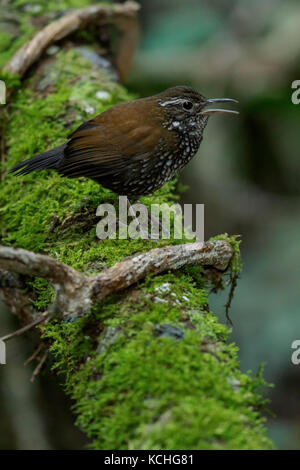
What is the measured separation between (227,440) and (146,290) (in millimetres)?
846

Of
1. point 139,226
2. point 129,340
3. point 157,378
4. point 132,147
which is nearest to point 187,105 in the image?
point 132,147

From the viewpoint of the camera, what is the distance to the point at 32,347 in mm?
4387

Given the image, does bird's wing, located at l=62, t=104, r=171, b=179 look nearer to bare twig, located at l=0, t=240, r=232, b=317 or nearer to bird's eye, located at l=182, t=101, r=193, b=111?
bird's eye, located at l=182, t=101, r=193, b=111

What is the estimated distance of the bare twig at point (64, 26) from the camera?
448cm

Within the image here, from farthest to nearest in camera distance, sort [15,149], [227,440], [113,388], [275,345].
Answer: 1. [275,345]
2. [15,149]
3. [113,388]
4. [227,440]

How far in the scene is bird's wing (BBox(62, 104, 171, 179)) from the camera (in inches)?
126

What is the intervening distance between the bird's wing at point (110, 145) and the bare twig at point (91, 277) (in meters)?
0.79

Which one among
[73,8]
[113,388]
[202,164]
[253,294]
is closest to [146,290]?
[113,388]

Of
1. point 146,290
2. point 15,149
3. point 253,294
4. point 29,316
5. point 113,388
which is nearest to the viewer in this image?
point 113,388

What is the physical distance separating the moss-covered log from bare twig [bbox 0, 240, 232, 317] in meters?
0.07

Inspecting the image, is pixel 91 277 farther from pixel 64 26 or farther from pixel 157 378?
pixel 64 26

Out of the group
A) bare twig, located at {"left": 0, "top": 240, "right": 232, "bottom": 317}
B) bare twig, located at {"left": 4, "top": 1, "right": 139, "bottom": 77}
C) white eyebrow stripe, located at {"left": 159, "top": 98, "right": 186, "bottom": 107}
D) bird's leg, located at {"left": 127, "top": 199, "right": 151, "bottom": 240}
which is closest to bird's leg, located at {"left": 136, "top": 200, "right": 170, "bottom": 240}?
bird's leg, located at {"left": 127, "top": 199, "right": 151, "bottom": 240}

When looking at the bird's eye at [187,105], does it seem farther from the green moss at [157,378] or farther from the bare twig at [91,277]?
the green moss at [157,378]

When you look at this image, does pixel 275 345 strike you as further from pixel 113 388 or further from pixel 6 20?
pixel 6 20
